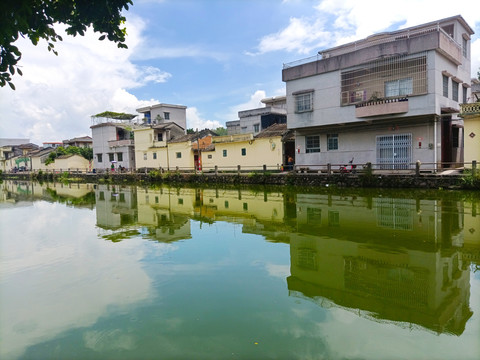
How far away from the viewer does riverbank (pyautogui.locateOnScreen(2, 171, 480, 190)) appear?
53.5 feet

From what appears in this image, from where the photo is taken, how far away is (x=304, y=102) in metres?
22.4

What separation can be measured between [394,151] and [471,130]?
378 cm

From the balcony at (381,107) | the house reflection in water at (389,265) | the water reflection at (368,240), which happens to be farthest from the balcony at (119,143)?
the house reflection in water at (389,265)

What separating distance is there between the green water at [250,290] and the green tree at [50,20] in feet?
10.6

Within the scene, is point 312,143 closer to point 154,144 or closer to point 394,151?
point 394,151

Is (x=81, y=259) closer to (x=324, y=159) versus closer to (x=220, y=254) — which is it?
(x=220, y=254)

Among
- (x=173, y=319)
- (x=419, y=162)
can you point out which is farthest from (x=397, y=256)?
(x=419, y=162)

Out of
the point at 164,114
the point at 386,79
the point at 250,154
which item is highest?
the point at 164,114

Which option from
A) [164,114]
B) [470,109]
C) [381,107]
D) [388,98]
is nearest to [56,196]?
[381,107]

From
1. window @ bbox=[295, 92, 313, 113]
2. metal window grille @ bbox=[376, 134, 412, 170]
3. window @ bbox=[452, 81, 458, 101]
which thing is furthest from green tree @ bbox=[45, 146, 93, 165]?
window @ bbox=[452, 81, 458, 101]

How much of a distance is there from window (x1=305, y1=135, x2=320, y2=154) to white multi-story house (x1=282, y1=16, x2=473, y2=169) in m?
0.07

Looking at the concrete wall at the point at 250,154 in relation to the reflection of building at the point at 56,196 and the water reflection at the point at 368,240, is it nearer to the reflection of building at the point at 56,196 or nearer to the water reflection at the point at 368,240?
the reflection of building at the point at 56,196

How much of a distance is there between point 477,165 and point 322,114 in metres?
8.60

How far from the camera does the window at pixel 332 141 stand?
22.2m
